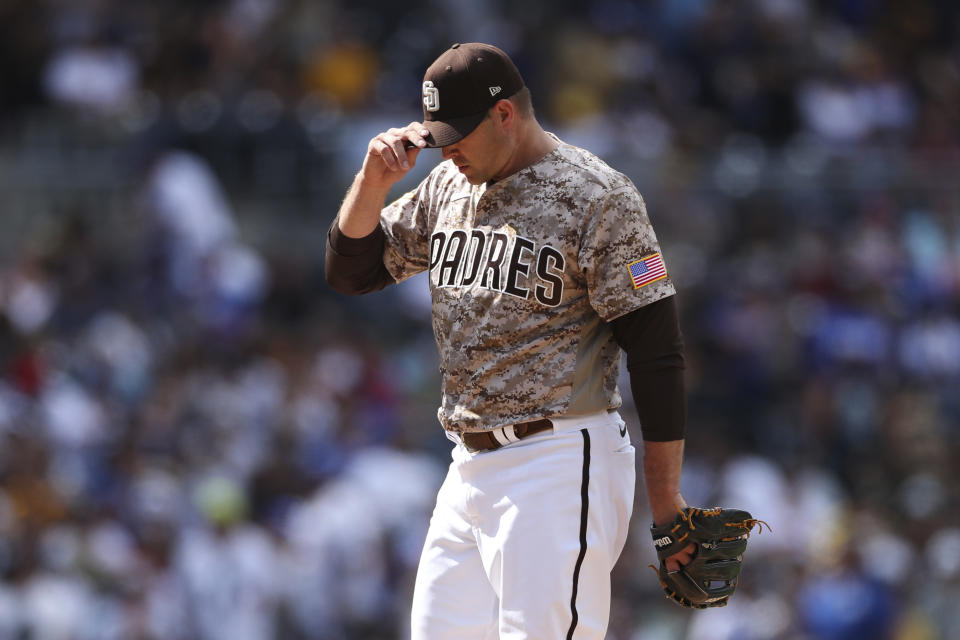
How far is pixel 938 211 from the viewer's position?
10742 mm

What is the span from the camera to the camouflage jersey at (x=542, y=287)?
11.8 ft

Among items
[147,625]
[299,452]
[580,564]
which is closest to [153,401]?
[299,452]

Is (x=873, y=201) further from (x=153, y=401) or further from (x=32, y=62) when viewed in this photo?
(x=32, y=62)

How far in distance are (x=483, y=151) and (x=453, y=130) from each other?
3.9 inches

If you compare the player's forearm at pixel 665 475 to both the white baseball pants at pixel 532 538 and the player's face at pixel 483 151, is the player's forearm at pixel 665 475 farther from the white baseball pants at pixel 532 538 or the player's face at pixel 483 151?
the player's face at pixel 483 151

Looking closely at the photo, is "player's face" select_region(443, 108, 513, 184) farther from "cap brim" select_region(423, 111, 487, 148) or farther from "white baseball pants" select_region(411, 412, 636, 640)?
"white baseball pants" select_region(411, 412, 636, 640)

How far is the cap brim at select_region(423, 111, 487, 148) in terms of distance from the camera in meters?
3.63

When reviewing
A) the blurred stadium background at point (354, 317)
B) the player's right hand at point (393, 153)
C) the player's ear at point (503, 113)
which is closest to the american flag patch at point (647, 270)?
the player's ear at point (503, 113)

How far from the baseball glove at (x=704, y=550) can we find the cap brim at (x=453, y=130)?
110cm

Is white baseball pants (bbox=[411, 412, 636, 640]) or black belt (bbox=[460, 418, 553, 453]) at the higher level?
black belt (bbox=[460, 418, 553, 453])

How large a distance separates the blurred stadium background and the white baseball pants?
4257mm

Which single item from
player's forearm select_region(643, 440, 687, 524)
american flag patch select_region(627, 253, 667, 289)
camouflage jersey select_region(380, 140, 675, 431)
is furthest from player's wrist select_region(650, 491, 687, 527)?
american flag patch select_region(627, 253, 667, 289)

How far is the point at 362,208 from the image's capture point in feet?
12.6

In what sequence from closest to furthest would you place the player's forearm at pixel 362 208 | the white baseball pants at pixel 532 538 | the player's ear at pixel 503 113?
the white baseball pants at pixel 532 538 → the player's ear at pixel 503 113 → the player's forearm at pixel 362 208
